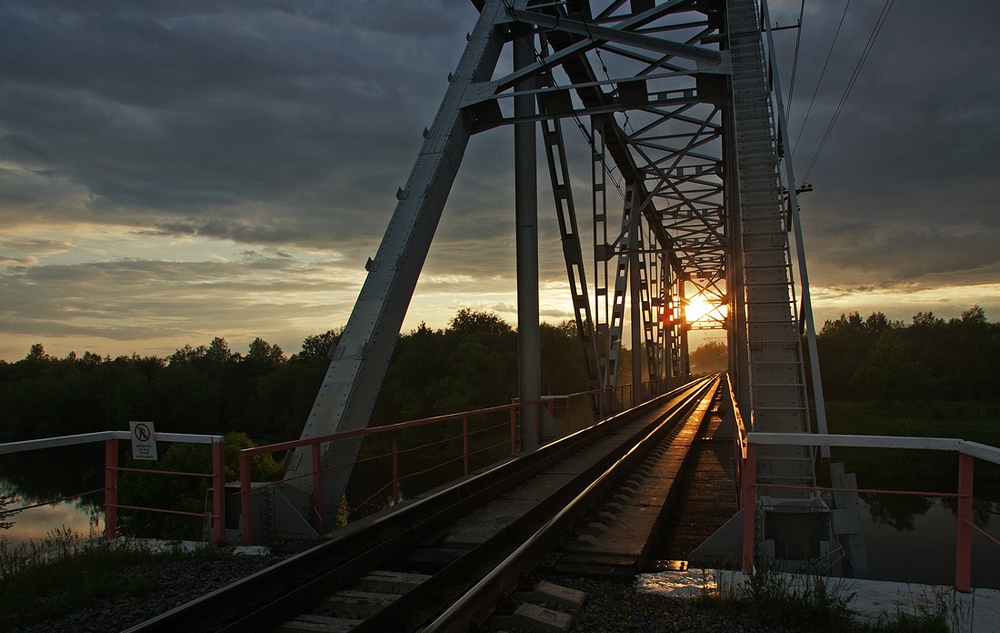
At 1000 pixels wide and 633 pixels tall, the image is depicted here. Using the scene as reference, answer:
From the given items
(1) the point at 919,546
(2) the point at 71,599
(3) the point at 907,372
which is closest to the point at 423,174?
(2) the point at 71,599

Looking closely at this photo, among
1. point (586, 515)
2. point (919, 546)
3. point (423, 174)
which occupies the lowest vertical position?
point (919, 546)

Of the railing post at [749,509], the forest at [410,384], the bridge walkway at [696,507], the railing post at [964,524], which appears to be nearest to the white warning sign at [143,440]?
the bridge walkway at [696,507]

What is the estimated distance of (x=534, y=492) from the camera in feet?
29.0

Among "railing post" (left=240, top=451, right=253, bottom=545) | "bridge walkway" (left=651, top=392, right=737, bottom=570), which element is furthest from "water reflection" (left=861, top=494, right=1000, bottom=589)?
"railing post" (left=240, top=451, right=253, bottom=545)

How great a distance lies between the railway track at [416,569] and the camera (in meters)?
4.12

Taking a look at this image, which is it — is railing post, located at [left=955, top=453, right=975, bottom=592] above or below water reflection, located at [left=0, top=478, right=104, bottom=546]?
above

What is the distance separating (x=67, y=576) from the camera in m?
4.88

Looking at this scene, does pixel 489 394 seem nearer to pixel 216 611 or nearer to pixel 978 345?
pixel 978 345

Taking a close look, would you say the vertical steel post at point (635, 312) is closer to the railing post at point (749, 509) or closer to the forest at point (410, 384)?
the railing post at point (749, 509)

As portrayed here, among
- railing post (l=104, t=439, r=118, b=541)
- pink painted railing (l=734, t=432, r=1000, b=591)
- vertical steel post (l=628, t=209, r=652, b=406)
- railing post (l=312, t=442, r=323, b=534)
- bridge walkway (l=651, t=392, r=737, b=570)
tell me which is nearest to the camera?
pink painted railing (l=734, t=432, r=1000, b=591)

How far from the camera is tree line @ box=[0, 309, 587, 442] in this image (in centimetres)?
7112

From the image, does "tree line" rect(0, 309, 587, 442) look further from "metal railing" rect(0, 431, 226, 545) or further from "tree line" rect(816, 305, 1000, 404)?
"metal railing" rect(0, 431, 226, 545)

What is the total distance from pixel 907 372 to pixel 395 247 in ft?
224

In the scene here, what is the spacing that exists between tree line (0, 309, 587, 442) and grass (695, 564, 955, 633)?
5953 centimetres
